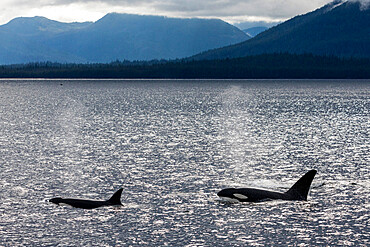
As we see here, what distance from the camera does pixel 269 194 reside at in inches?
1547

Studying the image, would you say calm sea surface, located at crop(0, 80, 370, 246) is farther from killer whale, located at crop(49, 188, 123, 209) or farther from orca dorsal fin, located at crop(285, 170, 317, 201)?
killer whale, located at crop(49, 188, 123, 209)

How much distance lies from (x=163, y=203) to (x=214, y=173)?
13378 mm

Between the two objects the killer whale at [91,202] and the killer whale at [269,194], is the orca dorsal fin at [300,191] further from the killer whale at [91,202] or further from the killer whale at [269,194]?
the killer whale at [91,202]

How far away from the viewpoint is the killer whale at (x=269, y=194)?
38.4m

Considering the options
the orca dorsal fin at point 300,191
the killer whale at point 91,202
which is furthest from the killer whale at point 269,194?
the killer whale at point 91,202

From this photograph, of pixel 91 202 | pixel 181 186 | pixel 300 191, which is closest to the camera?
pixel 91 202

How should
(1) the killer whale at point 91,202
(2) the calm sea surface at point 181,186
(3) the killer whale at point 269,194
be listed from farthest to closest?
(3) the killer whale at point 269,194 → (1) the killer whale at point 91,202 → (2) the calm sea surface at point 181,186

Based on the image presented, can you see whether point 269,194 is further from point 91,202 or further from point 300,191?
point 91,202

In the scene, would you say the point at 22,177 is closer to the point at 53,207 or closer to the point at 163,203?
the point at 53,207

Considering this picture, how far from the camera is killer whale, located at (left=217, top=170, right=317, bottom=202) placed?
3841 centimetres

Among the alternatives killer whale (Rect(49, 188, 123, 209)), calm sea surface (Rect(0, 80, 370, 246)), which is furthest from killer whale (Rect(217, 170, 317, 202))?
killer whale (Rect(49, 188, 123, 209))

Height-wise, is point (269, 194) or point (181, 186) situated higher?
point (269, 194)

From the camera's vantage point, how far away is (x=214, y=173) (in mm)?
51375

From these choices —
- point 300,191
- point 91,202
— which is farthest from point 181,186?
point 300,191
